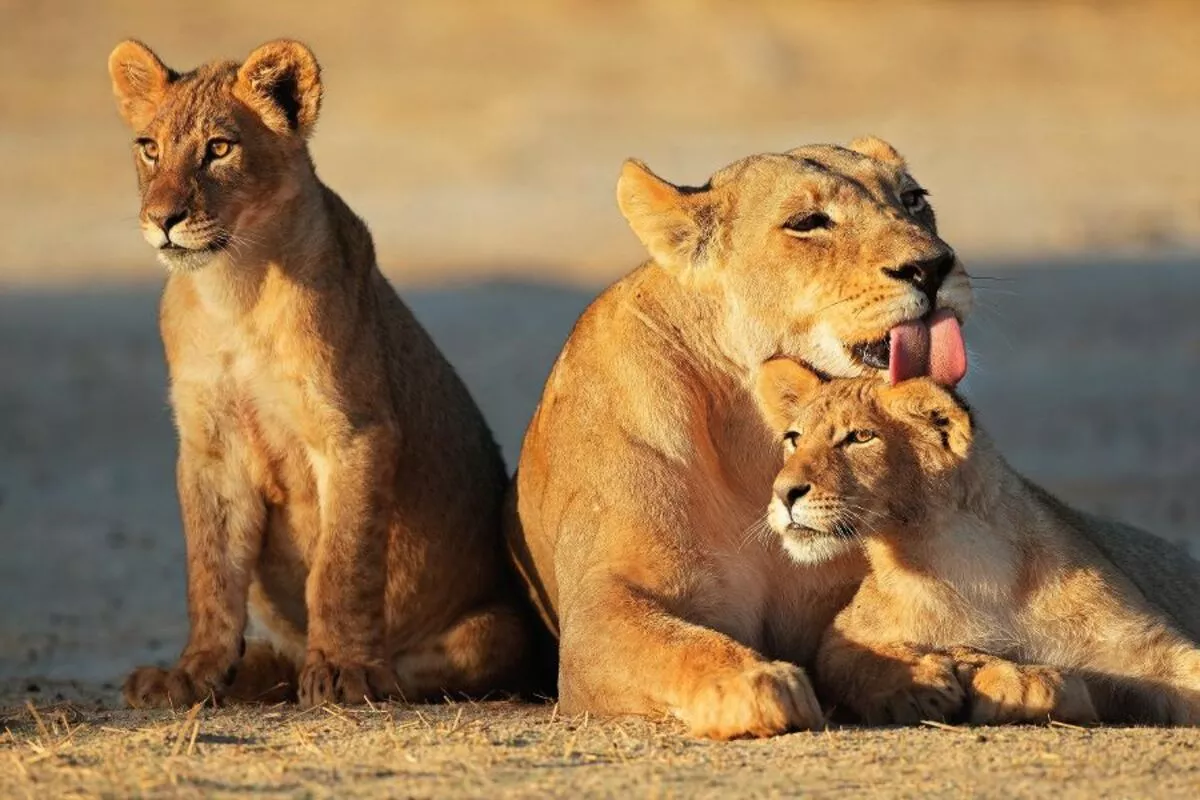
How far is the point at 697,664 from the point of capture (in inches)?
225

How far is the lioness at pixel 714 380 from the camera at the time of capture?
19.7 ft

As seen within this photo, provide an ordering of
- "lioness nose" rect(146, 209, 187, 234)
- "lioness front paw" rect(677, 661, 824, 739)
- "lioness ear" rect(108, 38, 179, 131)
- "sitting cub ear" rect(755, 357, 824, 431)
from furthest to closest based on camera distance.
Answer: "lioness ear" rect(108, 38, 179, 131) < "lioness nose" rect(146, 209, 187, 234) < "sitting cub ear" rect(755, 357, 824, 431) < "lioness front paw" rect(677, 661, 824, 739)

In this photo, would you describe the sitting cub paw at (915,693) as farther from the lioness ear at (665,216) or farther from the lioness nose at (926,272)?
the lioness ear at (665,216)

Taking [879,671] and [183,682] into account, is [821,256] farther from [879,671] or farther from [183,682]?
[183,682]

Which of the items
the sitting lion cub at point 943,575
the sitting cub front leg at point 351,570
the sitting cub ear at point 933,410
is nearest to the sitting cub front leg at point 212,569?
the sitting cub front leg at point 351,570

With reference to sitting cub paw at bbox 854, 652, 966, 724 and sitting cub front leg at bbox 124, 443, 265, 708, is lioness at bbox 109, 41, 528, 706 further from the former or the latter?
sitting cub paw at bbox 854, 652, 966, 724

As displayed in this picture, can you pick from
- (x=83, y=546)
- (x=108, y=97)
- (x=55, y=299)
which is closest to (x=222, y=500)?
(x=83, y=546)

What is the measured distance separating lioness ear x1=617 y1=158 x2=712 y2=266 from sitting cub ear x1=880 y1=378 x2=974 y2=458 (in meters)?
0.77

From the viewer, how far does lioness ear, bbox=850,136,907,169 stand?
22.1 feet

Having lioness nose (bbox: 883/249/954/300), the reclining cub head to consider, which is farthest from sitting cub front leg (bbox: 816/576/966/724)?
lioness nose (bbox: 883/249/954/300)

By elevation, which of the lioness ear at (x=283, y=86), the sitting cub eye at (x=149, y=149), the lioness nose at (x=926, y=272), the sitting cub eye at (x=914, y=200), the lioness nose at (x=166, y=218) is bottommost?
the lioness nose at (x=926, y=272)

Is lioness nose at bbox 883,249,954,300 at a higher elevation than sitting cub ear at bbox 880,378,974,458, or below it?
higher

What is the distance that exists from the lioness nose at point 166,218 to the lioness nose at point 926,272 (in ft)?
6.86

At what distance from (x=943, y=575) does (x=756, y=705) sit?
2.74ft
